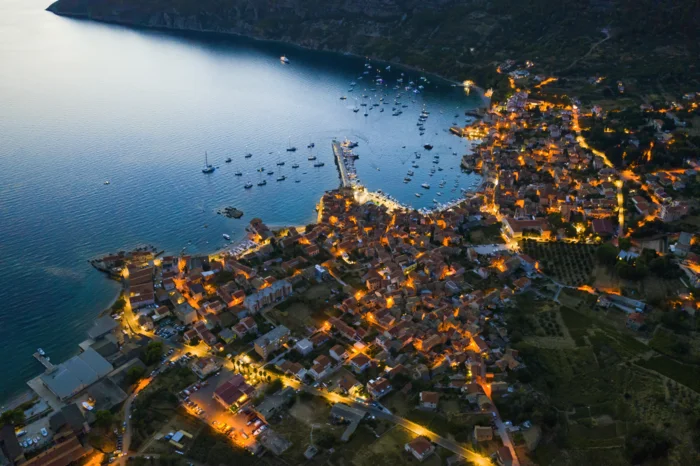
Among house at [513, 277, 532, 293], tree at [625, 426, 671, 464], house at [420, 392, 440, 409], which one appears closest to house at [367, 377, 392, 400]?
house at [420, 392, 440, 409]

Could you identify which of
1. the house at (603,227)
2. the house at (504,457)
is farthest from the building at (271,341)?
the house at (603,227)

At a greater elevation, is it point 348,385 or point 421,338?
point 421,338

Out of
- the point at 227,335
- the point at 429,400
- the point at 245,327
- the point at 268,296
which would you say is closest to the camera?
the point at 429,400

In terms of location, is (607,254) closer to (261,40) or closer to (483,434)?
(483,434)

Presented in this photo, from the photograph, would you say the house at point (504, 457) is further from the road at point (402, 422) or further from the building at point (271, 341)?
the building at point (271, 341)

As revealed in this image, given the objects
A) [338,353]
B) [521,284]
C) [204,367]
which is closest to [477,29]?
[521,284]

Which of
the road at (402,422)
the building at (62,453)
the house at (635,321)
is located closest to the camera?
the building at (62,453)
